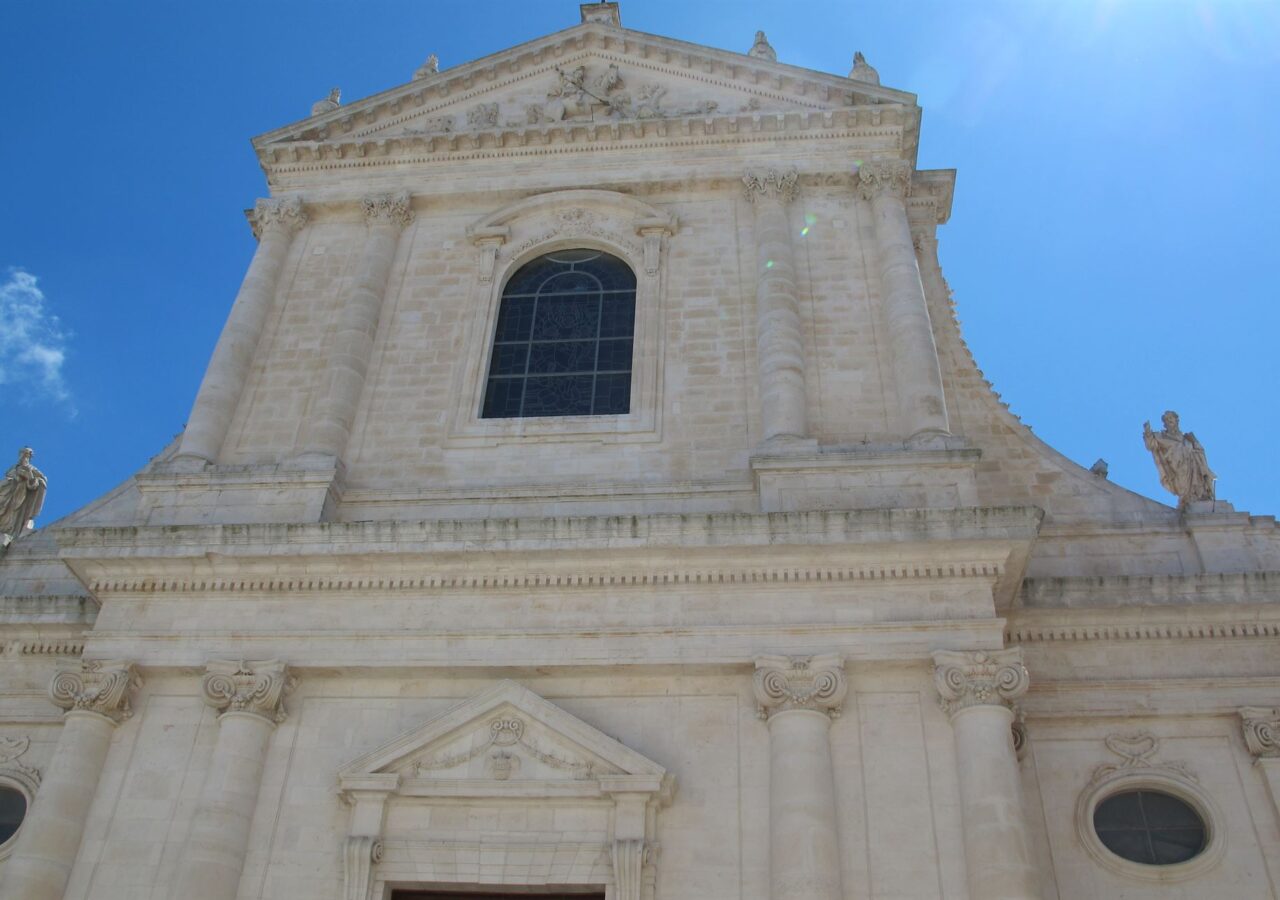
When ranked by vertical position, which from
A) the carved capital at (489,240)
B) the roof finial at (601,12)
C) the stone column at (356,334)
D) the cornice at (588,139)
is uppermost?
the roof finial at (601,12)

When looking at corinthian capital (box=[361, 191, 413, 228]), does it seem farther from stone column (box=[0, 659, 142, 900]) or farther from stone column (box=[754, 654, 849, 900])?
stone column (box=[754, 654, 849, 900])

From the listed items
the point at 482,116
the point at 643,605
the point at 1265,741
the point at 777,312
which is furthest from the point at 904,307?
the point at 482,116

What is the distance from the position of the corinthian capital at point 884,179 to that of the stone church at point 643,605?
55 millimetres

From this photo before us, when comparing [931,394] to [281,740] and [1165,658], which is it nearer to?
[1165,658]

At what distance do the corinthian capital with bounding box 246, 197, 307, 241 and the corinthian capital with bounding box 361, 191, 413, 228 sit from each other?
3.40 ft

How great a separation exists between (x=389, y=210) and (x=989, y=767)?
11405 millimetres

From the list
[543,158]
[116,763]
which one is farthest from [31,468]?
[543,158]

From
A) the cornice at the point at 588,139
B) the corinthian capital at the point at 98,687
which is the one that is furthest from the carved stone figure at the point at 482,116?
the corinthian capital at the point at 98,687

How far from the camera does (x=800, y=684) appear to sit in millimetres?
11562

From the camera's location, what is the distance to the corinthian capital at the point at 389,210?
17.6 meters

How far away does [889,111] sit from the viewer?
56.4 ft

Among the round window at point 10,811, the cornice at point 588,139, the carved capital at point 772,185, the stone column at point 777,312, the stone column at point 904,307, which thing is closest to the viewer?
the round window at point 10,811

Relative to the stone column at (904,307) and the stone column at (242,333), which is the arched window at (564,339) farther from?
the stone column at (904,307)

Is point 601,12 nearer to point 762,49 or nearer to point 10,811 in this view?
point 762,49
